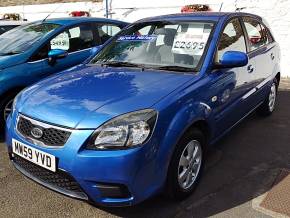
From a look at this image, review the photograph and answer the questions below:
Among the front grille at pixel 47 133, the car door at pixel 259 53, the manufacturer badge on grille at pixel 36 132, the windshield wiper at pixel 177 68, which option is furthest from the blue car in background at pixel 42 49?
the car door at pixel 259 53

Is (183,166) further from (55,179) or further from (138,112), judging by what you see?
(55,179)

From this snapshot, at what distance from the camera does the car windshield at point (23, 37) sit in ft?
17.2

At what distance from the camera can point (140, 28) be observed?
4504 millimetres

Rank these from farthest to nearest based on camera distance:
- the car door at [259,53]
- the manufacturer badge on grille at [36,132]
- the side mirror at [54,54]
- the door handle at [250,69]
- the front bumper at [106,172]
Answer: the side mirror at [54,54] < the car door at [259,53] < the door handle at [250,69] < the manufacturer badge on grille at [36,132] < the front bumper at [106,172]

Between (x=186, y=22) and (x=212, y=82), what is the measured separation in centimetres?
90

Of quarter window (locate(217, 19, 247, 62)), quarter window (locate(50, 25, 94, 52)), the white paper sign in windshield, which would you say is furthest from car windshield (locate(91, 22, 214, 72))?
quarter window (locate(50, 25, 94, 52))

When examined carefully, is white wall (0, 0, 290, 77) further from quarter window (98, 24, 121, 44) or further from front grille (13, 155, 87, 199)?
front grille (13, 155, 87, 199)

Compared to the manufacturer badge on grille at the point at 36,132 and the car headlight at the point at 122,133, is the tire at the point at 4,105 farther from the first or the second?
the car headlight at the point at 122,133

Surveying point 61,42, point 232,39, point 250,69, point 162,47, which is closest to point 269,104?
point 250,69

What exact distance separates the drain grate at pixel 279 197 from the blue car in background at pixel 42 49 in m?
2.87

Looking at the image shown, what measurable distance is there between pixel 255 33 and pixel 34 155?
3411 millimetres

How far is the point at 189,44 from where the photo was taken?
3797mm

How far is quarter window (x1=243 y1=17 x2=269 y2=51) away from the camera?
188 inches

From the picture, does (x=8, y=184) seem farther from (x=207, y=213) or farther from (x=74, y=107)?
(x=207, y=213)
